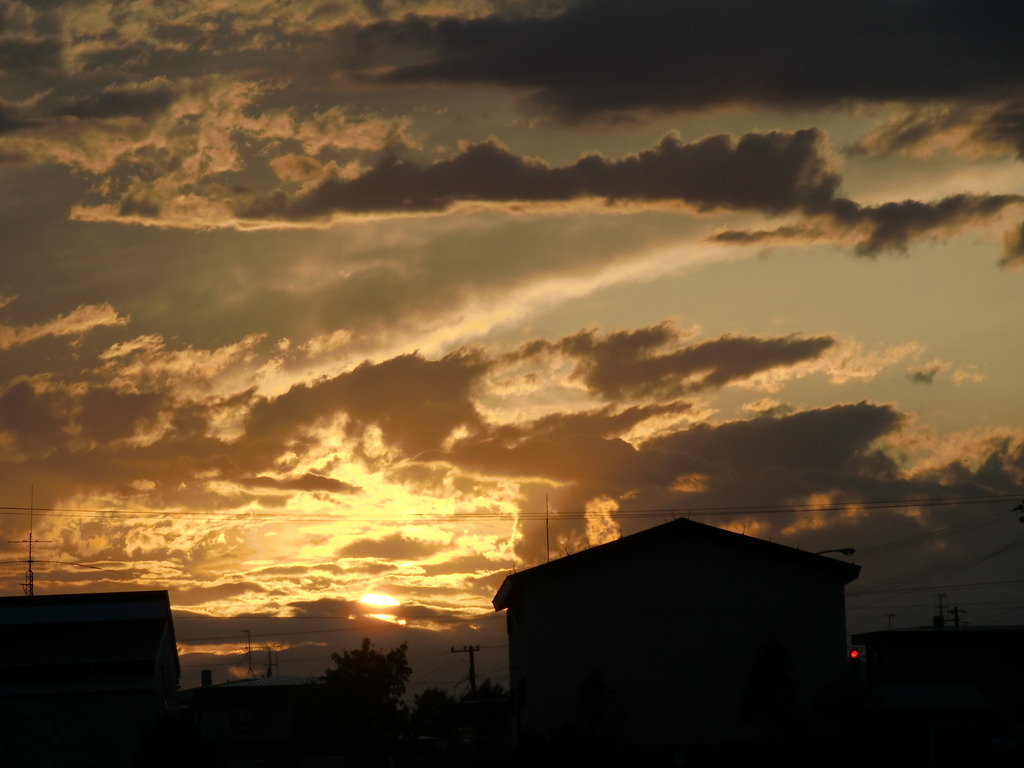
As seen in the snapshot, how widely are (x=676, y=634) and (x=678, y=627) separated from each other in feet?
0.94

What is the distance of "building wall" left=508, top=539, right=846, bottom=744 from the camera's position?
45844 millimetres

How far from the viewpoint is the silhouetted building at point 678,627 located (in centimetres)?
4581

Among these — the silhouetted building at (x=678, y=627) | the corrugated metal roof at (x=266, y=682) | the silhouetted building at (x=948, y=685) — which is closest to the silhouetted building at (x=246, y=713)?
the corrugated metal roof at (x=266, y=682)

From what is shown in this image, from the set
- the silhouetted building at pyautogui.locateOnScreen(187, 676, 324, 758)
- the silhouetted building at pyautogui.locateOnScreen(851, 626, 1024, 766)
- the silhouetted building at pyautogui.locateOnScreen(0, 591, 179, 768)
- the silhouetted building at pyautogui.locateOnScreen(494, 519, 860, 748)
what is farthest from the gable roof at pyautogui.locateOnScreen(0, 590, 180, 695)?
the silhouetted building at pyautogui.locateOnScreen(851, 626, 1024, 766)

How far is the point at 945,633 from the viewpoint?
6262cm

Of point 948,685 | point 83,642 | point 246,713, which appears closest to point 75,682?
point 83,642

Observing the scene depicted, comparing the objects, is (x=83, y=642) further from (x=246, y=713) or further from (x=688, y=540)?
(x=688, y=540)

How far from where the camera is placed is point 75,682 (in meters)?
50.7

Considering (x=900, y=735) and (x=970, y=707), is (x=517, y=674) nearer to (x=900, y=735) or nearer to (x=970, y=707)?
(x=900, y=735)

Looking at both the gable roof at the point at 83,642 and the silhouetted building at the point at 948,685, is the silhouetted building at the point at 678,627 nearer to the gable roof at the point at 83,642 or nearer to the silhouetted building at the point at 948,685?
the silhouetted building at the point at 948,685

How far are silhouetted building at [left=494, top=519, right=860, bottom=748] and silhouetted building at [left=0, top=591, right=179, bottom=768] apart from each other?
16.3 m

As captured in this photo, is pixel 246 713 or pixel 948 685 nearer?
pixel 948 685

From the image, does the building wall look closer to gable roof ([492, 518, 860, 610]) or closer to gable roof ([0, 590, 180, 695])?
gable roof ([492, 518, 860, 610])

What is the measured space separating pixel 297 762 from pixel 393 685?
6.23 meters
